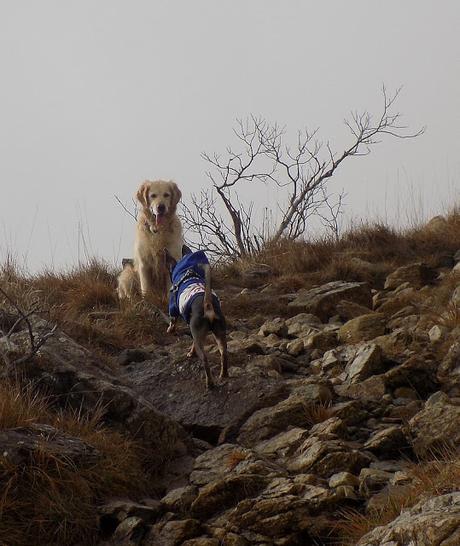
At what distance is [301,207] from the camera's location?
1134 cm

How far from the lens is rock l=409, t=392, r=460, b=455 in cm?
383

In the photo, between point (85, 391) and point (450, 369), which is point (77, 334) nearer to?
point (85, 391)

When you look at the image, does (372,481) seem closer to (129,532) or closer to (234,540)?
(234,540)

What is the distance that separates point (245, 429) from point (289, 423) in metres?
0.25

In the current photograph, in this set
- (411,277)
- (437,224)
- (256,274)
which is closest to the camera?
(411,277)

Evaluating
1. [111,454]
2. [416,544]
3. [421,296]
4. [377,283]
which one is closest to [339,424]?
[111,454]

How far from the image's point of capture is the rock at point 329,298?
6748 millimetres

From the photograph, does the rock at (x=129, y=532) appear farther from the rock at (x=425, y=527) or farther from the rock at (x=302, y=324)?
the rock at (x=302, y=324)

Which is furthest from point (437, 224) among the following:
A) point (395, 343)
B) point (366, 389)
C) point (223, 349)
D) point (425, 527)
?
point (425, 527)

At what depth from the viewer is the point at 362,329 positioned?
577cm

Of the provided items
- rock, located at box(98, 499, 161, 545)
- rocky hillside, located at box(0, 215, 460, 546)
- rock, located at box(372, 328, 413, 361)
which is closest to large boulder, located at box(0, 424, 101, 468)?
rocky hillside, located at box(0, 215, 460, 546)

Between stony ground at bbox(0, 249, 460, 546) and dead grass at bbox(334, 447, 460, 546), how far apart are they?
0.01 metres

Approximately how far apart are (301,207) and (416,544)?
8830 mm

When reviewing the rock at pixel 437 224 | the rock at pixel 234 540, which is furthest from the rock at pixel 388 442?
the rock at pixel 437 224
